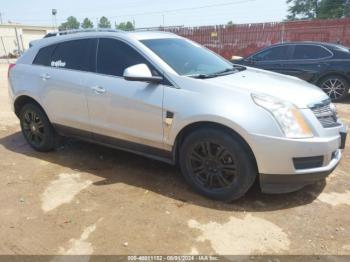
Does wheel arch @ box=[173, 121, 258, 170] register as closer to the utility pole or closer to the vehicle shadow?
the vehicle shadow

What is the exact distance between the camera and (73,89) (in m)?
4.63

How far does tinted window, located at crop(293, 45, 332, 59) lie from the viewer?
875 cm

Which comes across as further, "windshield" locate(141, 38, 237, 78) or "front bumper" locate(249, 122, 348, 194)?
"windshield" locate(141, 38, 237, 78)

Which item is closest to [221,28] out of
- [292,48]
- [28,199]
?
[292,48]

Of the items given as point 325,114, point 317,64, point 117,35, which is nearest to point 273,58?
point 317,64

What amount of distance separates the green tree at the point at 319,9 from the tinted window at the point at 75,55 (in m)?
47.3

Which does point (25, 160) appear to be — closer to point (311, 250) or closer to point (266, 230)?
point (266, 230)

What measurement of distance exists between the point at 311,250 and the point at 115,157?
299 centimetres

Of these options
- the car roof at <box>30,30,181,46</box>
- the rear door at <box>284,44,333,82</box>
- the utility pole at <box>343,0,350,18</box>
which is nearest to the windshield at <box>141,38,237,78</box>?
the car roof at <box>30,30,181,46</box>

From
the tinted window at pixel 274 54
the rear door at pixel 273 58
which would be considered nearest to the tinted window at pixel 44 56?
the rear door at pixel 273 58

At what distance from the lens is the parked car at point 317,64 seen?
8516 mm

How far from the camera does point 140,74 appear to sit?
150 inches

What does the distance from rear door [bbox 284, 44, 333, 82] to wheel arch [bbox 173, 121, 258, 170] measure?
19.4 feet

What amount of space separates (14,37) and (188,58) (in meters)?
46.0
